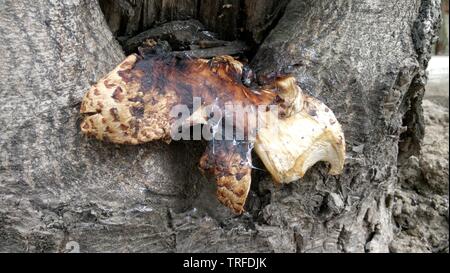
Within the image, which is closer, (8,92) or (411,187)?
(8,92)

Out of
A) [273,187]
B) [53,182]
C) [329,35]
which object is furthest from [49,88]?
[329,35]

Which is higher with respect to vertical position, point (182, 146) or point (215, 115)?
point (215, 115)

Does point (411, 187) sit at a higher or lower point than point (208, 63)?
lower

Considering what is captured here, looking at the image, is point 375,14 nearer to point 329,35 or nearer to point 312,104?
point 329,35

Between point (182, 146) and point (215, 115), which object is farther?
point (182, 146)

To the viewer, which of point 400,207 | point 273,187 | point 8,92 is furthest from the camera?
point 400,207
